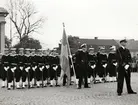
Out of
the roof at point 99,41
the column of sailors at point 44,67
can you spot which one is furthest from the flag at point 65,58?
the roof at point 99,41

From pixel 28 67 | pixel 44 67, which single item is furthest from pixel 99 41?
pixel 28 67

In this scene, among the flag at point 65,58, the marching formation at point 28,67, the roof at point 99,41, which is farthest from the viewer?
the roof at point 99,41

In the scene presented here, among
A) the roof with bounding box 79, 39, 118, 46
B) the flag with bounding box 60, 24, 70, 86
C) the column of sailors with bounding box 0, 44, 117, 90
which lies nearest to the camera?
the column of sailors with bounding box 0, 44, 117, 90

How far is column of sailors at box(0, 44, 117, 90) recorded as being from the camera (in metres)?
16.1

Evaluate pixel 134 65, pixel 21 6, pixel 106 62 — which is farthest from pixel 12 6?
pixel 106 62

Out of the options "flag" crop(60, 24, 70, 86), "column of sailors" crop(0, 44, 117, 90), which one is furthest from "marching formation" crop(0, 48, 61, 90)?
"flag" crop(60, 24, 70, 86)

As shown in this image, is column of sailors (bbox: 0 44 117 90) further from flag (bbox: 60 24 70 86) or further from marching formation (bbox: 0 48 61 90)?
flag (bbox: 60 24 70 86)

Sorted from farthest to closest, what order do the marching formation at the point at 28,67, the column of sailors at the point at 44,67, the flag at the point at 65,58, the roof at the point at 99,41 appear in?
the roof at the point at 99,41 → the flag at the point at 65,58 → the marching formation at the point at 28,67 → the column of sailors at the point at 44,67

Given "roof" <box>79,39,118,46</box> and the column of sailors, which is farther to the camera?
"roof" <box>79,39,118,46</box>

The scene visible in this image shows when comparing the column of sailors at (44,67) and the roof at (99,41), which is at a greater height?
the roof at (99,41)

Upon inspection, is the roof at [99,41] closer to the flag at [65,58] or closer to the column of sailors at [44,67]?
the column of sailors at [44,67]

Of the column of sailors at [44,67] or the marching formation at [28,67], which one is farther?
the marching formation at [28,67]

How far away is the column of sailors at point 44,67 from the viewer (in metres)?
16.1

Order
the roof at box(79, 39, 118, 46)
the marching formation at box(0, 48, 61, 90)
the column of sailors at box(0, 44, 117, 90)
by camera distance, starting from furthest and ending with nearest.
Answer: the roof at box(79, 39, 118, 46) → the marching formation at box(0, 48, 61, 90) → the column of sailors at box(0, 44, 117, 90)
